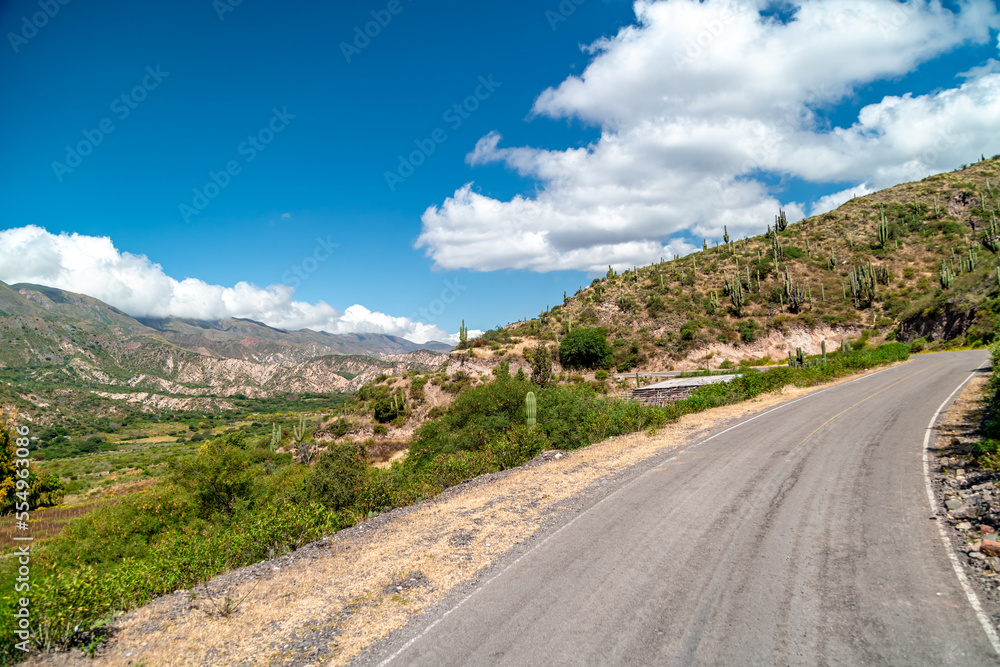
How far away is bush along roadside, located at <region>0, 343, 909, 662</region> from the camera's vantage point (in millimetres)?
5898

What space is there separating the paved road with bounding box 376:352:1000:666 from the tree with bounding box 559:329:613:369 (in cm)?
4455

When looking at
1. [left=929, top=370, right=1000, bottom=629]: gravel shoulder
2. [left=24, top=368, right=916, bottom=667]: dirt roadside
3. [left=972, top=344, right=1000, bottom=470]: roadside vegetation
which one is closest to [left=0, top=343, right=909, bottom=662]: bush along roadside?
[left=24, top=368, right=916, bottom=667]: dirt roadside

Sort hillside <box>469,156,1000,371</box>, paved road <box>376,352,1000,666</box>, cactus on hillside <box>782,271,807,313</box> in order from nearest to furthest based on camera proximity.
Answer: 1. paved road <box>376,352,1000,666</box>
2. hillside <box>469,156,1000,371</box>
3. cactus on hillside <box>782,271,807,313</box>

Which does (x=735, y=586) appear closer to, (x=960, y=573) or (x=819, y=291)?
(x=960, y=573)

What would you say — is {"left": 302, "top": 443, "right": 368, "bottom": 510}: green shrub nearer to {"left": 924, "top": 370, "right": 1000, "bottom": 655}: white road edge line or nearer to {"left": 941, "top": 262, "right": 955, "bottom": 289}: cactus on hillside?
{"left": 924, "top": 370, "right": 1000, "bottom": 655}: white road edge line

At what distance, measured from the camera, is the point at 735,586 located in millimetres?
6215

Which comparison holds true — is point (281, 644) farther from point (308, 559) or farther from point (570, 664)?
point (570, 664)

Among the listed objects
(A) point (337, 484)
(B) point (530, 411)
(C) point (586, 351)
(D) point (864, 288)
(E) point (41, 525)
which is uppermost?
(D) point (864, 288)

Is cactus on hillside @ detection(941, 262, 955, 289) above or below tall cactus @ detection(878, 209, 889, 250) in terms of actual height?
below

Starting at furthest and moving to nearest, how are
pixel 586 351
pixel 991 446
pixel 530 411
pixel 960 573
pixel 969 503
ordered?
pixel 586 351
pixel 530 411
pixel 991 446
pixel 969 503
pixel 960 573

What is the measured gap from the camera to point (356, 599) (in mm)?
6676

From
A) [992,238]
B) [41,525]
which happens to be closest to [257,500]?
[41,525]

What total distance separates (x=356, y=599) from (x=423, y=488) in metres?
6.34

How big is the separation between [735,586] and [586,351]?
50492 millimetres
